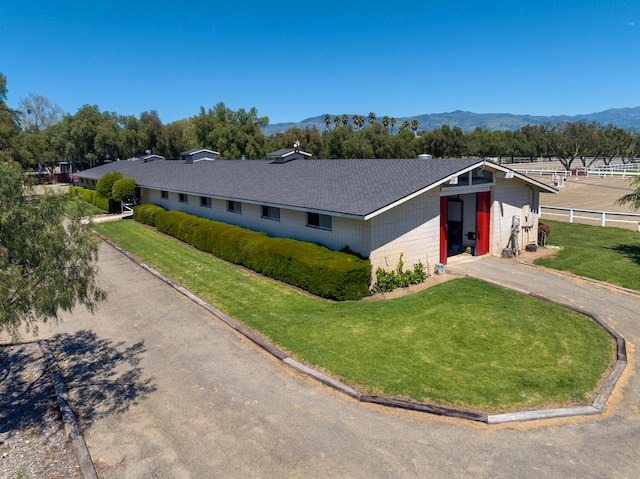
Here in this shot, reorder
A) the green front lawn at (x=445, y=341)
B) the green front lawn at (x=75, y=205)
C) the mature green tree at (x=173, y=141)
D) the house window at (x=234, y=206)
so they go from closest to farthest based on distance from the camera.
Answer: the green front lawn at (x=75, y=205) < the green front lawn at (x=445, y=341) < the house window at (x=234, y=206) < the mature green tree at (x=173, y=141)

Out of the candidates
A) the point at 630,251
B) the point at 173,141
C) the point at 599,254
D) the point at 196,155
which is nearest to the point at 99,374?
the point at 599,254

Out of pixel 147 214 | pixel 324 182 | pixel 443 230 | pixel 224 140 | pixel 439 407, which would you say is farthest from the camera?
pixel 224 140

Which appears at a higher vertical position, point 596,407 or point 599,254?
point 599,254

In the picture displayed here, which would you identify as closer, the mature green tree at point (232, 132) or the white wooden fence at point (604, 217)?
the white wooden fence at point (604, 217)

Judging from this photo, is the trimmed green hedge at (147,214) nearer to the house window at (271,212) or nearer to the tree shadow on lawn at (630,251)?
the house window at (271,212)

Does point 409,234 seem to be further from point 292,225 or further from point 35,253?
point 35,253

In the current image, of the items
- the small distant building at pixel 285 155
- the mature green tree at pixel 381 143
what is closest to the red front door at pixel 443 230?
the small distant building at pixel 285 155
